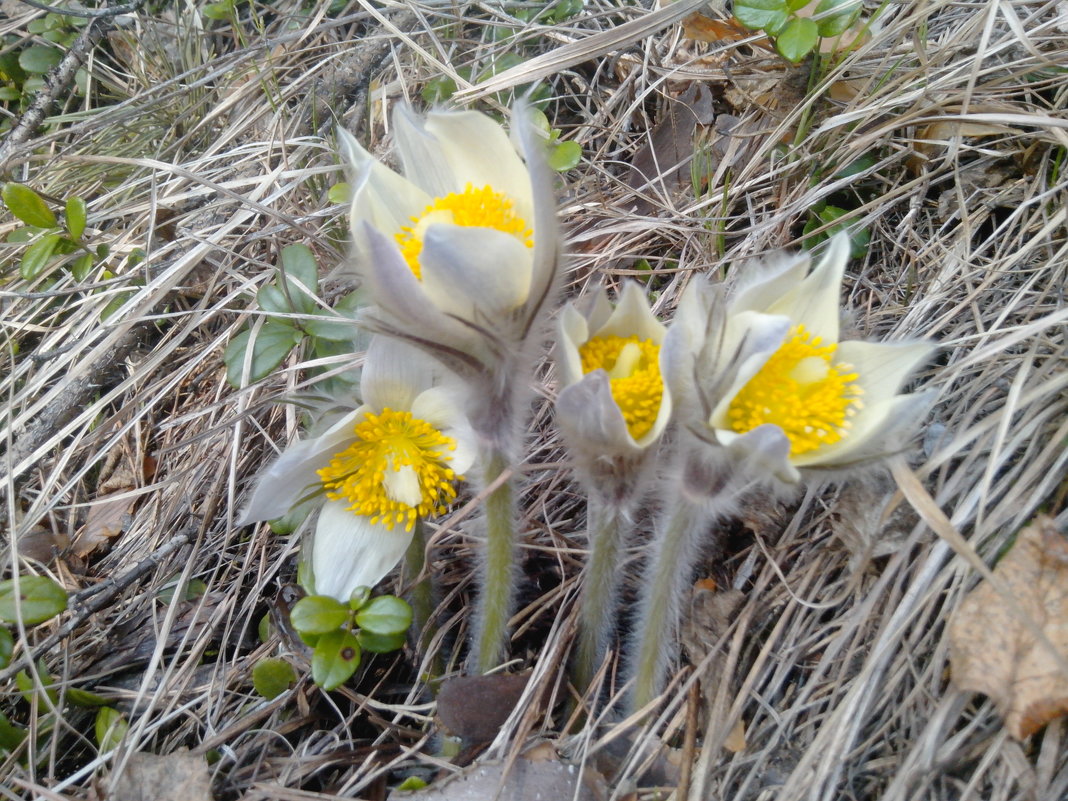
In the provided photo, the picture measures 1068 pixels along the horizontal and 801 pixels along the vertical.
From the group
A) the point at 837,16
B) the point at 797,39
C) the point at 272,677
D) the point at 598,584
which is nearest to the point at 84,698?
the point at 272,677

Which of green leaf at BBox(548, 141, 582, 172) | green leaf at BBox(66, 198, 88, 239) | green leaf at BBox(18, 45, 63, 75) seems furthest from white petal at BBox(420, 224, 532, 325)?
green leaf at BBox(18, 45, 63, 75)

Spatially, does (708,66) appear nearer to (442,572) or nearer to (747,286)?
(747,286)

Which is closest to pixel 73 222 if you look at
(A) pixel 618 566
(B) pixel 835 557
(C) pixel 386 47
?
(C) pixel 386 47

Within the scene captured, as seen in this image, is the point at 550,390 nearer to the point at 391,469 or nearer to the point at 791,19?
the point at 391,469

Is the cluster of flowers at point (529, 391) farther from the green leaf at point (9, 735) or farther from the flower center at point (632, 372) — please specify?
the green leaf at point (9, 735)

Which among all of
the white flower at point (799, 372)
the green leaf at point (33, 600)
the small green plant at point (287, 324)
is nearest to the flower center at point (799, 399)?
the white flower at point (799, 372)

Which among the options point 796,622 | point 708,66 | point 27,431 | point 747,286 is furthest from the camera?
point 708,66
